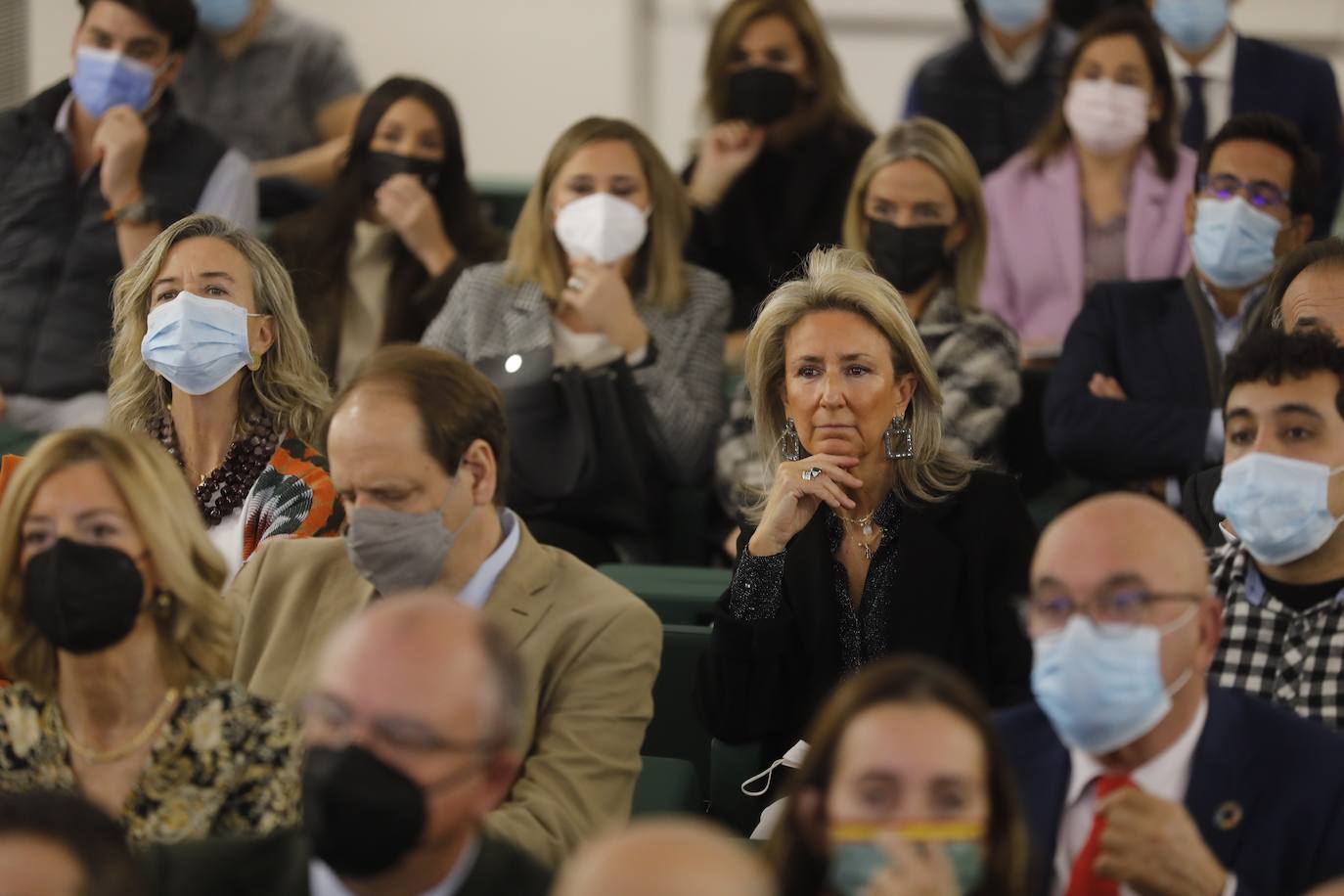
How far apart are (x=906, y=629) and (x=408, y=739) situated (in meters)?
1.24

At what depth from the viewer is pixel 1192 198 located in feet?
14.0

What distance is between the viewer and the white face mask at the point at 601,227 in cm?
441

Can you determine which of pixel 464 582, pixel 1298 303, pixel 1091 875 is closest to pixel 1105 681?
pixel 1091 875

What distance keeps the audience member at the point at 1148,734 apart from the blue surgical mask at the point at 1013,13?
2.99 m

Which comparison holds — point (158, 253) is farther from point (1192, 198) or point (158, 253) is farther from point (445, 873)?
point (1192, 198)

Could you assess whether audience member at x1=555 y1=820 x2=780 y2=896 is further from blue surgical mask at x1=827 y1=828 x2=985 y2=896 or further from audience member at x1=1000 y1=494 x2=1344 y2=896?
audience member at x1=1000 y1=494 x2=1344 y2=896

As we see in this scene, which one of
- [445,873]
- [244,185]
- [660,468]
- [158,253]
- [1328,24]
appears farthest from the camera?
[1328,24]

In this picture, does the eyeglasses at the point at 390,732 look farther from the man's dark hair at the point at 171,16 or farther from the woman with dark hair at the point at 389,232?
the man's dark hair at the point at 171,16

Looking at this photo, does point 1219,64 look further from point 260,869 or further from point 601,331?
point 260,869

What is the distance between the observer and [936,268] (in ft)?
14.1

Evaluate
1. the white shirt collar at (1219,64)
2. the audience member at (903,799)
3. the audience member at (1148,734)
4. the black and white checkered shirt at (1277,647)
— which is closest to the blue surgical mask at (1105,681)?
the audience member at (1148,734)

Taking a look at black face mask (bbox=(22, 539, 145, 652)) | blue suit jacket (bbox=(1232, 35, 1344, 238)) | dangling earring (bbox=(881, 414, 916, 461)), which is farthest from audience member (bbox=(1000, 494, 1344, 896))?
blue suit jacket (bbox=(1232, 35, 1344, 238))

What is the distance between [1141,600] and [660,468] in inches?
81.4

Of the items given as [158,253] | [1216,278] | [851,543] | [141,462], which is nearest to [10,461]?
[158,253]
